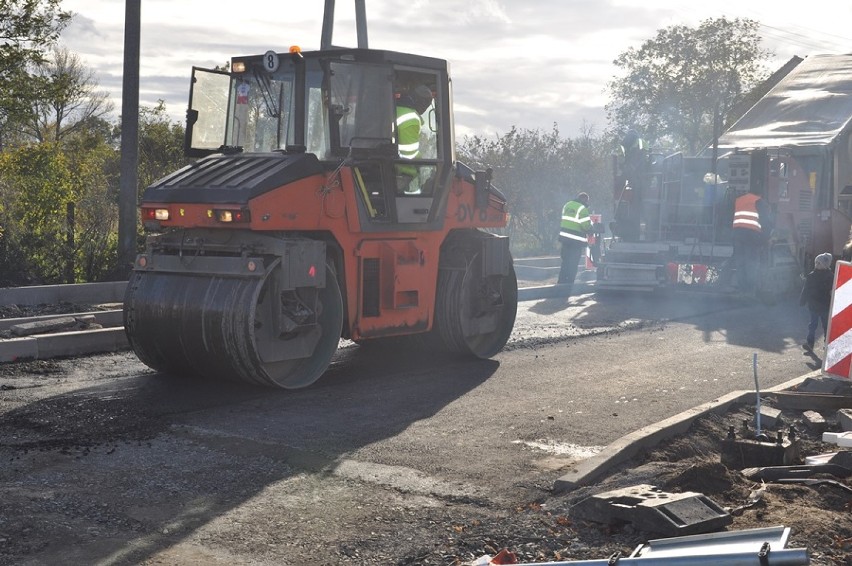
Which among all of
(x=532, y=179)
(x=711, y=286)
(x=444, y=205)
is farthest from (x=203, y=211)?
(x=532, y=179)

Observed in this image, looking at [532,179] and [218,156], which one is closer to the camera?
[218,156]

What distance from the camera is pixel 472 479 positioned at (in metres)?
6.82

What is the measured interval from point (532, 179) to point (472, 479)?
89.4ft

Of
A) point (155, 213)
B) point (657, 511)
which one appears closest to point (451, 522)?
point (657, 511)

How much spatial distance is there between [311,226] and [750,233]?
10644 millimetres

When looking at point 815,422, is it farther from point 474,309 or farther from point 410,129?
point 410,129

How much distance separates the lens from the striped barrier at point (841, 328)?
28.9 feet

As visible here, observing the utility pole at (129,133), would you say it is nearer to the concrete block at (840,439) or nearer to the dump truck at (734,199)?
the dump truck at (734,199)

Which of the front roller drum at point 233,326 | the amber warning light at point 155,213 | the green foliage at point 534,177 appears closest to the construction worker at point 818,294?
the front roller drum at point 233,326

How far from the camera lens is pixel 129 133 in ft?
52.1

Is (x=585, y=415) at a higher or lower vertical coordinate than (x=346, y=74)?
lower

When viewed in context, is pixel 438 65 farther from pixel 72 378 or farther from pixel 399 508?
pixel 399 508

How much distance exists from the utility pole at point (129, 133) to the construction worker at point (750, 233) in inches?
375

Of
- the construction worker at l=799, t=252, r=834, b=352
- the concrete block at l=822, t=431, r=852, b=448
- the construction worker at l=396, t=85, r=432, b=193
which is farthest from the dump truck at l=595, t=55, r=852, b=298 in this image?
the concrete block at l=822, t=431, r=852, b=448
